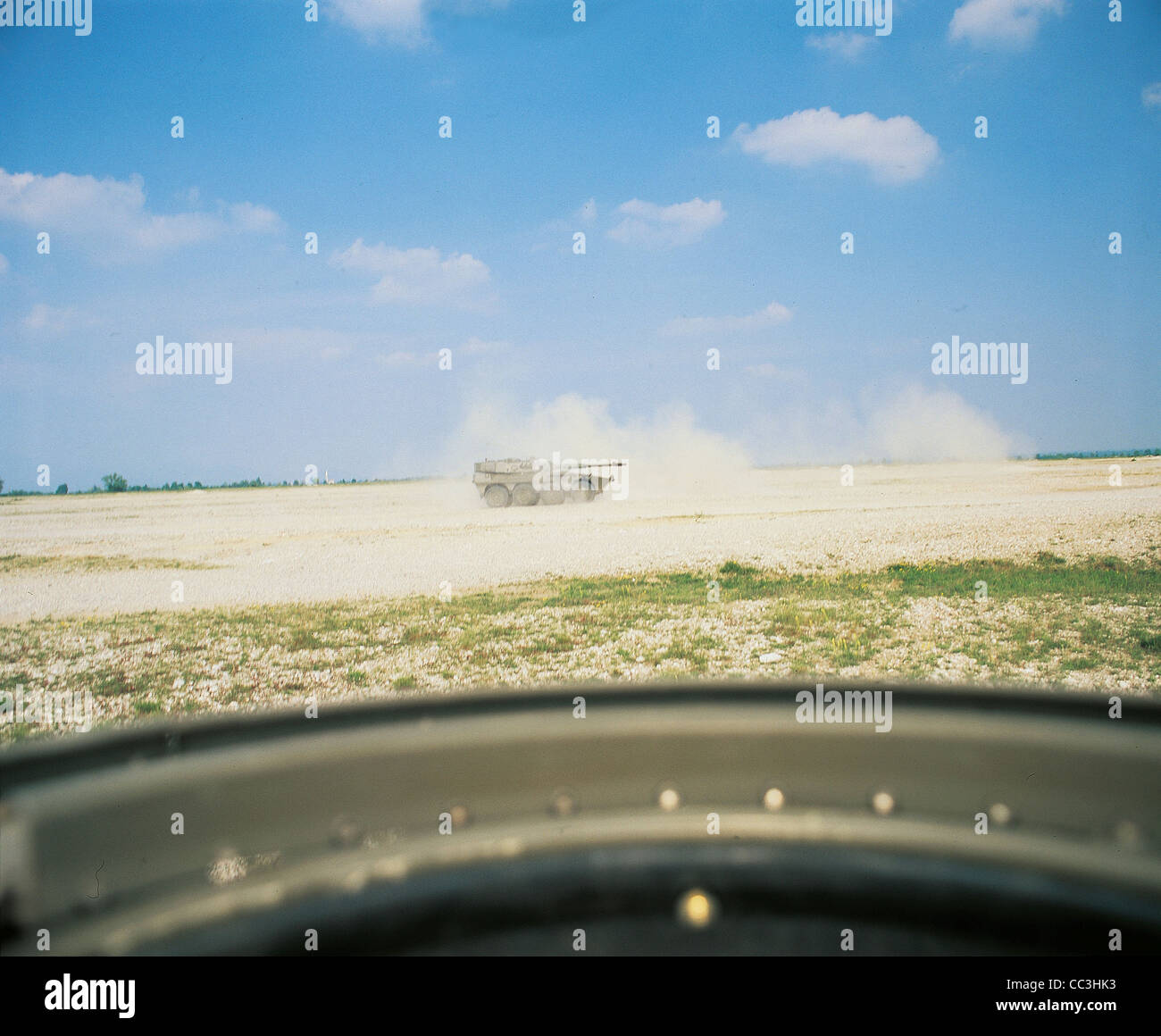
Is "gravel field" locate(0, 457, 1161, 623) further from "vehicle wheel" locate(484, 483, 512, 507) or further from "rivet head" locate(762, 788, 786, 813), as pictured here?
"rivet head" locate(762, 788, 786, 813)

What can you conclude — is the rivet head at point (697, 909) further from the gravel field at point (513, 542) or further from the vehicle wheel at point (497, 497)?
the vehicle wheel at point (497, 497)

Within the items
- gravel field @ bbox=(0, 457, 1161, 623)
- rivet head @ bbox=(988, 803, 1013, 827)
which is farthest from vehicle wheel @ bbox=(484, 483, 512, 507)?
rivet head @ bbox=(988, 803, 1013, 827)

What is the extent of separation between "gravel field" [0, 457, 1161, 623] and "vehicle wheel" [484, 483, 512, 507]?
1390 mm

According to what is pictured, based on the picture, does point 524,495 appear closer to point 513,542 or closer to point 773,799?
point 513,542

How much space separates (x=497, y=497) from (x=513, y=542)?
12052 millimetres

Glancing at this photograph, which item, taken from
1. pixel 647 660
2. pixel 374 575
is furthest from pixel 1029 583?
pixel 374 575

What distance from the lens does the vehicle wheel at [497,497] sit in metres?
26.9

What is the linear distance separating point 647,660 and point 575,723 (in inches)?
198

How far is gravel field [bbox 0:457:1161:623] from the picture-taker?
10883mm

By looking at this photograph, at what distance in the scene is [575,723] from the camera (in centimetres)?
182

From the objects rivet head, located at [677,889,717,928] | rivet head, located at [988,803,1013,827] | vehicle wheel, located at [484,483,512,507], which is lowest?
rivet head, located at [677,889,717,928]

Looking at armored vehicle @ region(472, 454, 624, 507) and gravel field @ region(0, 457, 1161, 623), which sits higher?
armored vehicle @ region(472, 454, 624, 507)

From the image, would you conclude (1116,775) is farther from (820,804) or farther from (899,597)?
(899,597)

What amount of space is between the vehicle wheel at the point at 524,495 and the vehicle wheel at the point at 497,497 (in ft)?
0.75
